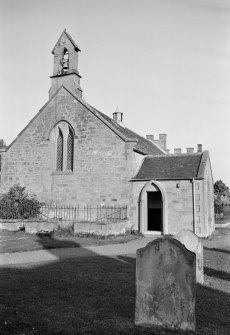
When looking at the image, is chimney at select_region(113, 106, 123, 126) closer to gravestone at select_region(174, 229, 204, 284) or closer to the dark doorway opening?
the dark doorway opening

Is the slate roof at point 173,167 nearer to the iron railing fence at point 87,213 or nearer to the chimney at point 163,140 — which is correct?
the iron railing fence at point 87,213

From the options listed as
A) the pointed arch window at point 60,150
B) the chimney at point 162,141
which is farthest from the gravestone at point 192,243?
the chimney at point 162,141

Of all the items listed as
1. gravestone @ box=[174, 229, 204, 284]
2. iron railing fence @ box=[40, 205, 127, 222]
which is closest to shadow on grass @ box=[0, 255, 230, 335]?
gravestone @ box=[174, 229, 204, 284]

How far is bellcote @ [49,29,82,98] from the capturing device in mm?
24328

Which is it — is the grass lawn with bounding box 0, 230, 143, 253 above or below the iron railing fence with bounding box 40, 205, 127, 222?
below

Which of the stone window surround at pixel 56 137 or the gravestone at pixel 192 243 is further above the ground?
the stone window surround at pixel 56 137

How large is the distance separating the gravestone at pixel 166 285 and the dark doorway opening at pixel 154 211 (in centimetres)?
1831

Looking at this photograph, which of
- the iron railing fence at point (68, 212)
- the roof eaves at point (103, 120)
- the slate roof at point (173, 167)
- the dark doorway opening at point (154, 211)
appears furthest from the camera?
the dark doorway opening at point (154, 211)

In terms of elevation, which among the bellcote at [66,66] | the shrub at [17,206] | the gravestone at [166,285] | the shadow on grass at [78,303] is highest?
the bellcote at [66,66]

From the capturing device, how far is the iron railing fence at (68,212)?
68.9 ft

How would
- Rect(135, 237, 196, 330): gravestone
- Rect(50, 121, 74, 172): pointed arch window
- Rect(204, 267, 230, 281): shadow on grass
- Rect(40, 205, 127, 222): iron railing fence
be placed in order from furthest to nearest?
Rect(50, 121, 74, 172): pointed arch window
Rect(40, 205, 127, 222): iron railing fence
Rect(204, 267, 230, 281): shadow on grass
Rect(135, 237, 196, 330): gravestone

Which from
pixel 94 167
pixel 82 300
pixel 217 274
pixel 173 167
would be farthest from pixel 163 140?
pixel 82 300

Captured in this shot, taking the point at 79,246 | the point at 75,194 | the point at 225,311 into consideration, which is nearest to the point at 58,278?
the point at 225,311

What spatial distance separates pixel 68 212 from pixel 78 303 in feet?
52.9
